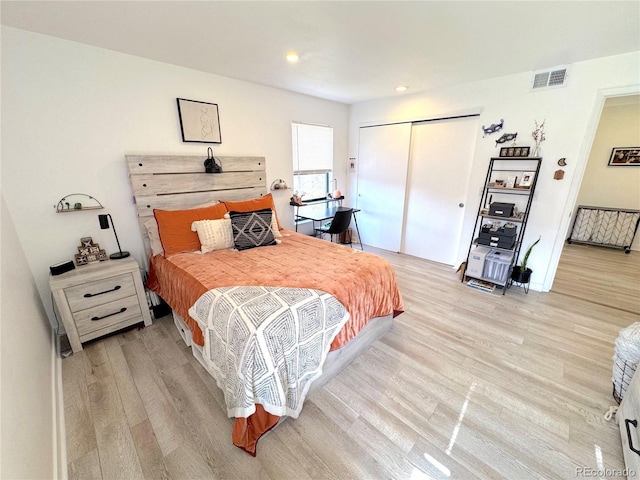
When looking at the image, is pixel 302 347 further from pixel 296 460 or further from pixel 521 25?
pixel 521 25

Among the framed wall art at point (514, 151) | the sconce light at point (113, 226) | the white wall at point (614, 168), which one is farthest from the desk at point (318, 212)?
the white wall at point (614, 168)

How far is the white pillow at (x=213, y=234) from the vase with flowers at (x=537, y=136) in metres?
3.35

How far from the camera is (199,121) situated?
266 cm

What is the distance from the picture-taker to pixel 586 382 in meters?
1.73

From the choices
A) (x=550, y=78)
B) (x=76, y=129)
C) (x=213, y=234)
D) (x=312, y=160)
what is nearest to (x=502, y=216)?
→ (x=550, y=78)

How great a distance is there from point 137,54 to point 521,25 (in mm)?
3016

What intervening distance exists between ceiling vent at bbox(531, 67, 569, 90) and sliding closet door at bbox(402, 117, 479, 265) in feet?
2.01

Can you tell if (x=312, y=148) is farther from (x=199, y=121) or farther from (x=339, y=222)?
(x=199, y=121)

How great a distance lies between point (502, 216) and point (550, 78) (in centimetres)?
141

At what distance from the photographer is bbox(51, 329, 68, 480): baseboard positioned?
A: 3.95 ft

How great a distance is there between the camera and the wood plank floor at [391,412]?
1.26 meters

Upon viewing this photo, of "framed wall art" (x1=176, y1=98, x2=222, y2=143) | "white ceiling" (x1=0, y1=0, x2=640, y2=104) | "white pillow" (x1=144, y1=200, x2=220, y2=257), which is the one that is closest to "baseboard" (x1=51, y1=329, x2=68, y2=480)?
"white pillow" (x1=144, y1=200, x2=220, y2=257)

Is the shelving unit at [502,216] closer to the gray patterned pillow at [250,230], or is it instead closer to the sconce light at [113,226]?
the gray patterned pillow at [250,230]

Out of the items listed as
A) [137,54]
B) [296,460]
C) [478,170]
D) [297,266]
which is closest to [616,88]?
[478,170]
